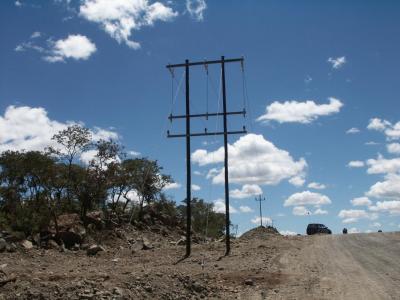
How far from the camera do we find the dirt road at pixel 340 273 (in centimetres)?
1602

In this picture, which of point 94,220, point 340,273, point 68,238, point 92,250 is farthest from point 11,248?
point 340,273

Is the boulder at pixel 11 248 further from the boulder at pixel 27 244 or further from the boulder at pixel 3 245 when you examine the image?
the boulder at pixel 27 244

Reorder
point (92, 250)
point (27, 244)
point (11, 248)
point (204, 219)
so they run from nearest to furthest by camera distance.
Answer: point (11, 248), point (27, 244), point (92, 250), point (204, 219)

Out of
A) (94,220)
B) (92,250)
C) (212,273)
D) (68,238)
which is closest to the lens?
(212,273)

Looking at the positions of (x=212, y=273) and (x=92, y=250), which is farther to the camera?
(x=92, y=250)

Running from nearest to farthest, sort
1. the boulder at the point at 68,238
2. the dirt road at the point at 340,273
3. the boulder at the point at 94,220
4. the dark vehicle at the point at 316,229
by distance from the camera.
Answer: the dirt road at the point at 340,273
the boulder at the point at 68,238
the boulder at the point at 94,220
the dark vehicle at the point at 316,229

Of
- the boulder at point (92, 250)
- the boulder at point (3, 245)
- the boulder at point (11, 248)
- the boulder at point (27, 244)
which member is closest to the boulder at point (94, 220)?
the boulder at point (92, 250)

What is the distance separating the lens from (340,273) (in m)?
20.2

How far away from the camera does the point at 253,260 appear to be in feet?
80.9

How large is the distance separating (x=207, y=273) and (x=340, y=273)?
516cm

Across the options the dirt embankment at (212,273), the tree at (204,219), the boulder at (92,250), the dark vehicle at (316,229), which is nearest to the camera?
the dirt embankment at (212,273)

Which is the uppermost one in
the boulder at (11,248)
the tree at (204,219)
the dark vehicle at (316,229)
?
the tree at (204,219)

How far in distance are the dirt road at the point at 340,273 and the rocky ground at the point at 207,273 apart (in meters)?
0.03

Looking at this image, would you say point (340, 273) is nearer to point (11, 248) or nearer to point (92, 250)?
point (92, 250)
